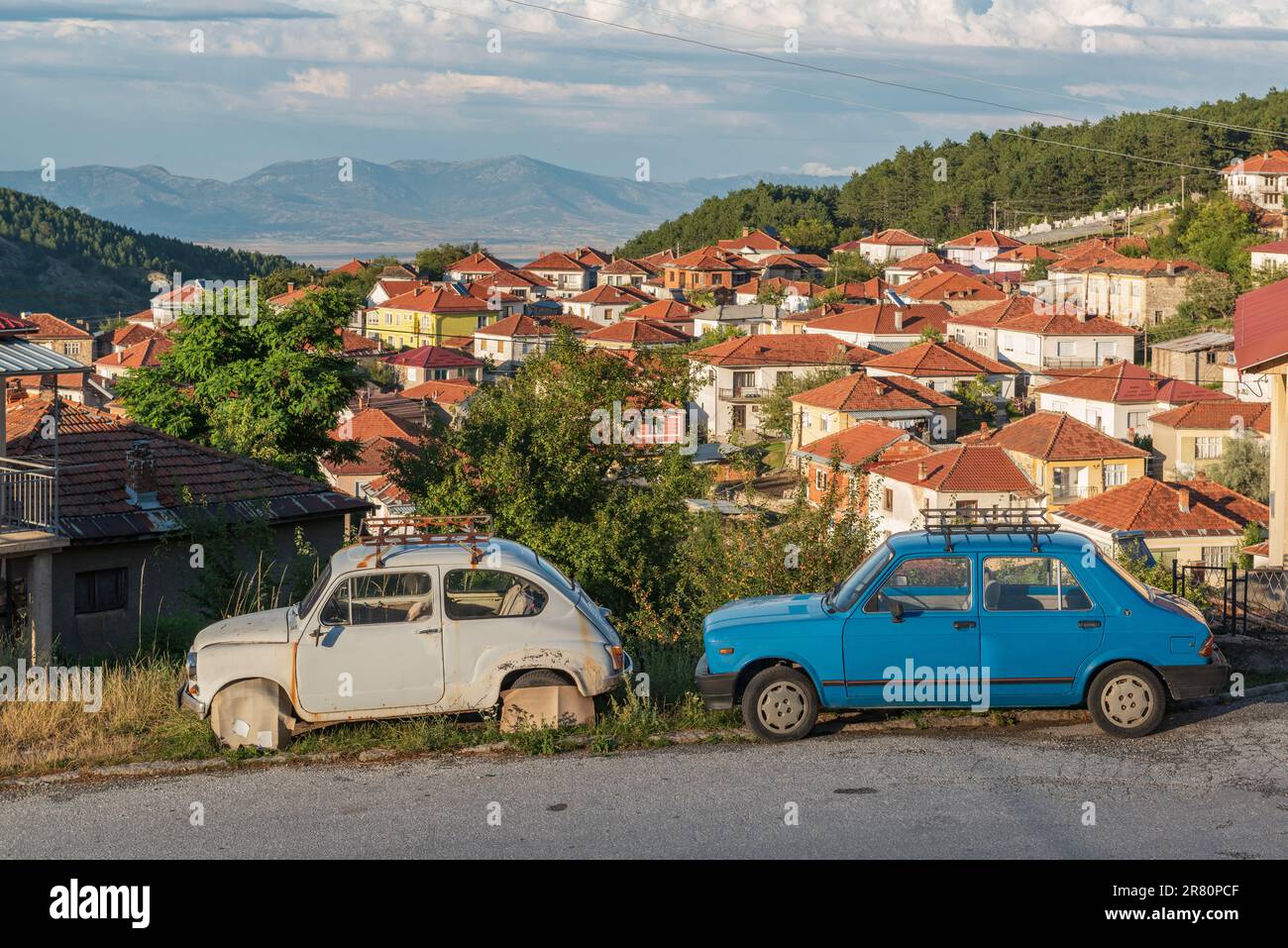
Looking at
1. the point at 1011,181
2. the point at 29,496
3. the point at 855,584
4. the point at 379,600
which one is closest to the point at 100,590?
the point at 29,496

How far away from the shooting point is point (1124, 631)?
9578 millimetres

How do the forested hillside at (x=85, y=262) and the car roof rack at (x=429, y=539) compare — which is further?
the forested hillside at (x=85, y=262)

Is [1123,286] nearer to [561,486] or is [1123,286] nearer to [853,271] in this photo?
[853,271]

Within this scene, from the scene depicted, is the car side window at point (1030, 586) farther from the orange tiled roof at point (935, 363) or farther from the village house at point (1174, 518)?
the orange tiled roof at point (935, 363)

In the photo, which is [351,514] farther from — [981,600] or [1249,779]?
[1249,779]

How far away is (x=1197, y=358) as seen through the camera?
8312cm

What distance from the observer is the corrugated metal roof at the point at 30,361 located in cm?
1544

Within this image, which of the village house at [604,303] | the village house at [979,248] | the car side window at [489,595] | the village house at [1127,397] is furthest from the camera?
the village house at [979,248]

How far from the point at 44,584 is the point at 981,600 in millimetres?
12052

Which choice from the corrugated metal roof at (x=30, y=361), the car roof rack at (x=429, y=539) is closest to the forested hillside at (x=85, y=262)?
the corrugated metal roof at (x=30, y=361)

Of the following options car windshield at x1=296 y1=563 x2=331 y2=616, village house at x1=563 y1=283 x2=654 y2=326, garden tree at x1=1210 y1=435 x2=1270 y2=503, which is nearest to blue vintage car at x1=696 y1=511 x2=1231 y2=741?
car windshield at x1=296 y1=563 x2=331 y2=616

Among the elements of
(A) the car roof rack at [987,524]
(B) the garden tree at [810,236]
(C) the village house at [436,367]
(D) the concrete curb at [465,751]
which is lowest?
(D) the concrete curb at [465,751]

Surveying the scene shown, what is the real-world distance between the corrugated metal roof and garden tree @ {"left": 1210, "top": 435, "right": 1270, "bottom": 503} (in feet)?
167

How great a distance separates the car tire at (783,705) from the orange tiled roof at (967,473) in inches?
1805
